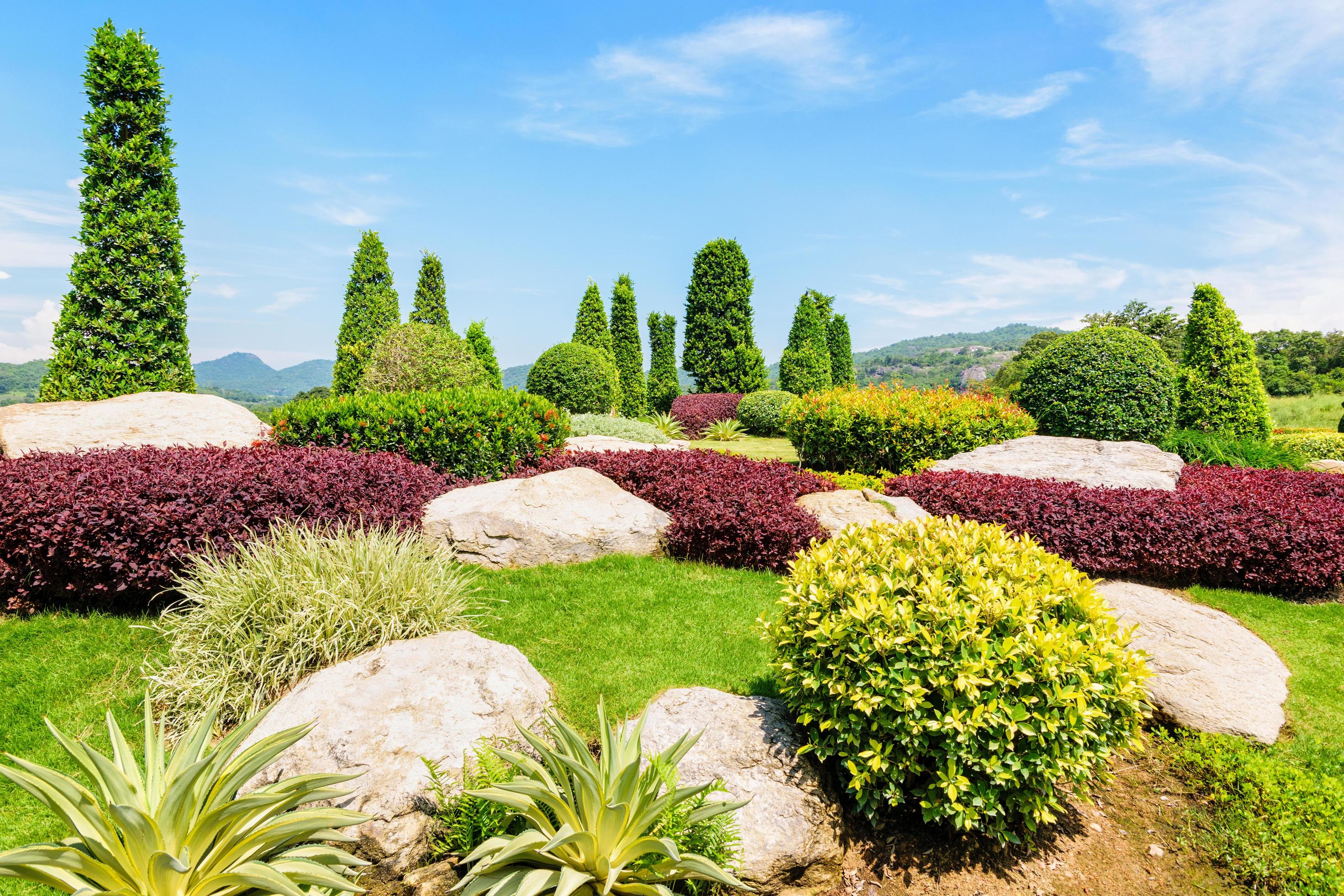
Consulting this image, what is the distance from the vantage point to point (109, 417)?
30.7 ft

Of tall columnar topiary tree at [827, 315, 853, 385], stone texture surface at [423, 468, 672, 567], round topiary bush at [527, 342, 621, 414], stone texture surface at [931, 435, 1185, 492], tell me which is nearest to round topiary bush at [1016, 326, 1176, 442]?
stone texture surface at [931, 435, 1185, 492]

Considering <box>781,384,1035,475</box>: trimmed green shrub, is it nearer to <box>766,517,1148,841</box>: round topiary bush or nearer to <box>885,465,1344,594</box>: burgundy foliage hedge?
<box>885,465,1344,594</box>: burgundy foliage hedge

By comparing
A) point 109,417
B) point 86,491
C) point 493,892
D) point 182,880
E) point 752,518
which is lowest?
point 493,892

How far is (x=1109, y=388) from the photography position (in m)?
12.5

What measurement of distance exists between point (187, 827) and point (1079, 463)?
11041mm

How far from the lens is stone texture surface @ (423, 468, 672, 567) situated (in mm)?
6922

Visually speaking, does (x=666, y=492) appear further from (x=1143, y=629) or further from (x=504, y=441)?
(x=1143, y=629)

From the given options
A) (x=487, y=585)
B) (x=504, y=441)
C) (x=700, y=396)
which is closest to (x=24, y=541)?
(x=487, y=585)

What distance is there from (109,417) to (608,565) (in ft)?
26.2

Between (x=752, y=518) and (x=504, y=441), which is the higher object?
(x=504, y=441)

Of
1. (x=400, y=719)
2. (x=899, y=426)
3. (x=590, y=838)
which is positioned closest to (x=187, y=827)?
(x=400, y=719)

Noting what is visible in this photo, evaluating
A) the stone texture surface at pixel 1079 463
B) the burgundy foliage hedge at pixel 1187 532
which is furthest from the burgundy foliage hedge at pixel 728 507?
the stone texture surface at pixel 1079 463

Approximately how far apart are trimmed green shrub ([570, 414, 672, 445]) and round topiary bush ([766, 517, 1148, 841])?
11.8 metres

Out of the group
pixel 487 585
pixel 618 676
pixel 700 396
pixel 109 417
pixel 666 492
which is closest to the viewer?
pixel 618 676
